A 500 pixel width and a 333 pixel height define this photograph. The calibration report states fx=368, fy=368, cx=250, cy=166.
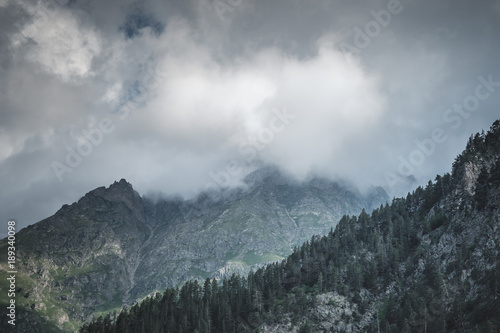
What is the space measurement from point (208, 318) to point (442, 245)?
122 metres

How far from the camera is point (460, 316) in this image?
456 ft

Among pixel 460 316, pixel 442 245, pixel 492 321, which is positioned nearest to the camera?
pixel 492 321

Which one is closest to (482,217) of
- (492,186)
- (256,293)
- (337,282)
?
(492,186)

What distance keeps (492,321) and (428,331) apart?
2768cm

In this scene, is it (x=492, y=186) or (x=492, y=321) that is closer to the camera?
(x=492, y=321)

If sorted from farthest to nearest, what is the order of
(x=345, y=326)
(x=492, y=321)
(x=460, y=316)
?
1. (x=345, y=326)
2. (x=460, y=316)
3. (x=492, y=321)

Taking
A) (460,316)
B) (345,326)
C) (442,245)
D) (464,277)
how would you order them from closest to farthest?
(460,316) < (464,277) < (345,326) < (442,245)

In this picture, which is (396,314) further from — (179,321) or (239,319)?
(179,321)

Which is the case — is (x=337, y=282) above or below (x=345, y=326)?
above

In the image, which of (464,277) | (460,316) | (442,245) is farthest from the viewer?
(442,245)

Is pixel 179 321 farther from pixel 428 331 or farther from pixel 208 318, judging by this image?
pixel 428 331

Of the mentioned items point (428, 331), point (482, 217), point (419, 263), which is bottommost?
point (428, 331)

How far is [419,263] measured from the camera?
186375mm

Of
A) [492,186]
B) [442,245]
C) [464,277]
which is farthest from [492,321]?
[492,186]
